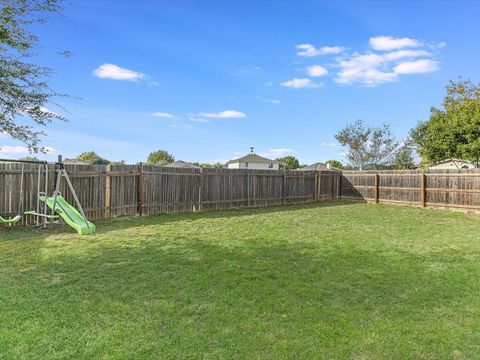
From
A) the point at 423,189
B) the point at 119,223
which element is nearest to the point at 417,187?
the point at 423,189

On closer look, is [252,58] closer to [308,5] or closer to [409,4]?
[308,5]

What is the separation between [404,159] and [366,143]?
3.50 meters

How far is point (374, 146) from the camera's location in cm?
2680

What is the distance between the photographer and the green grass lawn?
2422 millimetres

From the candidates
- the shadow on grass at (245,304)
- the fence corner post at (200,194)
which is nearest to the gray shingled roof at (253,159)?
the fence corner post at (200,194)

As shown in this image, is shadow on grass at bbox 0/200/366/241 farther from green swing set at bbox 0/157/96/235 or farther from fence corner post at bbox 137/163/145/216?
fence corner post at bbox 137/163/145/216

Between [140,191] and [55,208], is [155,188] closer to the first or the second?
[140,191]

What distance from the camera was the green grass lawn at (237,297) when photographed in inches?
95.3

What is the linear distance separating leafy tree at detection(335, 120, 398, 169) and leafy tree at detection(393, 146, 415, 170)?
0.60 metres

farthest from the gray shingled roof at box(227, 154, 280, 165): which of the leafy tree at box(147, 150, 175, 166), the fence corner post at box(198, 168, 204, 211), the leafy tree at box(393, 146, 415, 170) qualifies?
the fence corner post at box(198, 168, 204, 211)

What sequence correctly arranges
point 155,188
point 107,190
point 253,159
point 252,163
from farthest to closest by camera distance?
point 253,159, point 252,163, point 155,188, point 107,190

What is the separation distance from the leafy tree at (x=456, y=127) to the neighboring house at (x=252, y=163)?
2076 cm

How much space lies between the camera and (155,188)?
10156 millimetres

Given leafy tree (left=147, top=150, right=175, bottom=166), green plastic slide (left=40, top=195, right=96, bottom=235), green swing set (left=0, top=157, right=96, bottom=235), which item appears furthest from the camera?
leafy tree (left=147, top=150, right=175, bottom=166)
